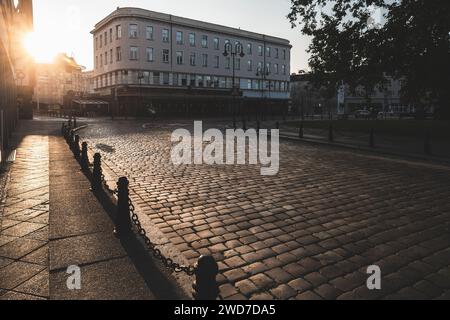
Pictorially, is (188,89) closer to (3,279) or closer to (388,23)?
(388,23)

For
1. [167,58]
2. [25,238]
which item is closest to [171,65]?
[167,58]

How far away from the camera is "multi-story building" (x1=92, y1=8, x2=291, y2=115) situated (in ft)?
162

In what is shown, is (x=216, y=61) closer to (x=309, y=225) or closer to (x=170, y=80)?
(x=170, y=80)

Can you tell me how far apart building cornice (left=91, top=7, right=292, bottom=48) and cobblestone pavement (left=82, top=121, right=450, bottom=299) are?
1780 inches

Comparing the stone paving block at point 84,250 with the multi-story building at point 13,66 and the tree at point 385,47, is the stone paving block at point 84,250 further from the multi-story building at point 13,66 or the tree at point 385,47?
the tree at point 385,47

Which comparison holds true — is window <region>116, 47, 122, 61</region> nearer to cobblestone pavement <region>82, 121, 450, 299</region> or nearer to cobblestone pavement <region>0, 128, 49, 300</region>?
cobblestone pavement <region>82, 121, 450, 299</region>

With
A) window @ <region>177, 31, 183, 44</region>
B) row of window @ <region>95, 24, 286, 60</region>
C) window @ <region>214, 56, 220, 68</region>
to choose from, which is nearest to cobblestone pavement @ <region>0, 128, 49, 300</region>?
row of window @ <region>95, 24, 286, 60</region>

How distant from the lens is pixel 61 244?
439 centimetres

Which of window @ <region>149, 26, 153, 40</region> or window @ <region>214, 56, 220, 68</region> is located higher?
window @ <region>149, 26, 153, 40</region>

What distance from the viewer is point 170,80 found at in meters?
52.7

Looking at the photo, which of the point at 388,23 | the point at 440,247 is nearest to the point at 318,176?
the point at 440,247

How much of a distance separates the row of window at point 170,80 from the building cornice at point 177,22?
7561mm

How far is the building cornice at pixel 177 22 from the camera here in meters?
48.8

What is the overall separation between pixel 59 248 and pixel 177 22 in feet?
A: 175
